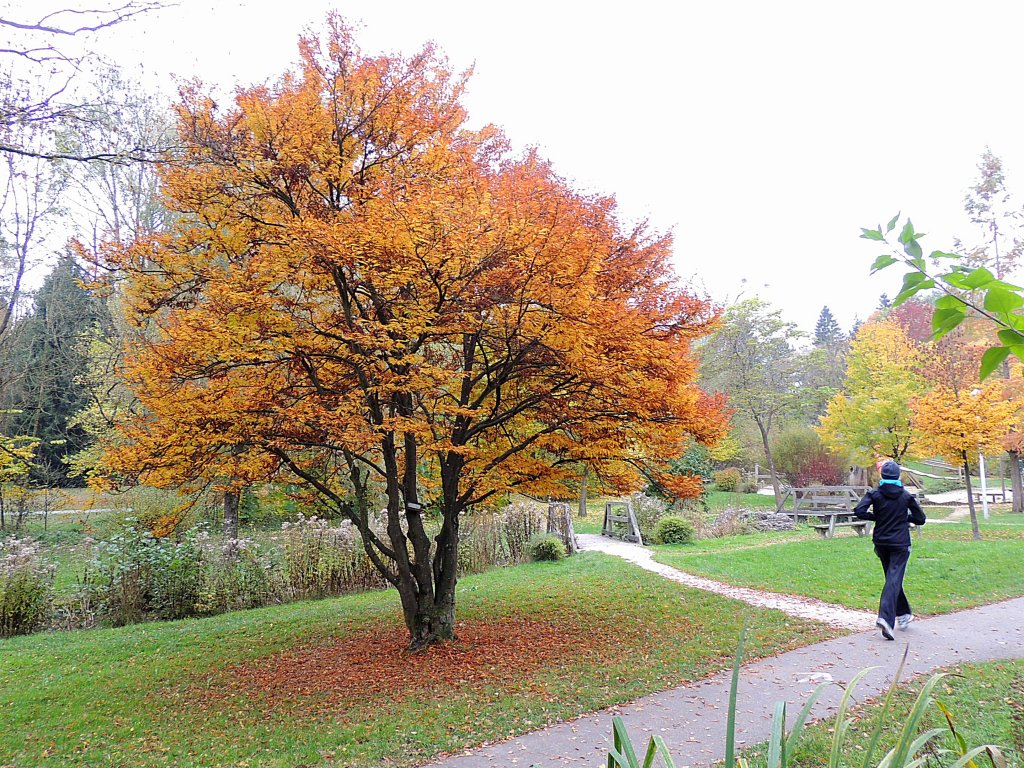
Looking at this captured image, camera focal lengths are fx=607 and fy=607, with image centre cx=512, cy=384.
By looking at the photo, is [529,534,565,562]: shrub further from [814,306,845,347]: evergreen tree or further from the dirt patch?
[814,306,845,347]: evergreen tree

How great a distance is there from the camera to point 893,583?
619cm

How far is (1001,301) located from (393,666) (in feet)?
21.8

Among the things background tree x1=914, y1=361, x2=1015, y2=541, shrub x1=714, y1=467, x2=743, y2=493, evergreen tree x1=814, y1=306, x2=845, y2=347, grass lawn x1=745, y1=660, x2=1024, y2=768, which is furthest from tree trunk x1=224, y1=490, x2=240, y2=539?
evergreen tree x1=814, y1=306, x2=845, y2=347

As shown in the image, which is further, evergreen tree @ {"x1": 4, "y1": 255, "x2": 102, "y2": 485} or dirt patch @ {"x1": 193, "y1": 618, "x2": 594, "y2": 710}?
evergreen tree @ {"x1": 4, "y1": 255, "x2": 102, "y2": 485}

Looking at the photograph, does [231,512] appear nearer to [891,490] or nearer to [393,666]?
[393,666]

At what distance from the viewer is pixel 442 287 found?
5.77 metres

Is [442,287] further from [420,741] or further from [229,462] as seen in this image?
[420,741]

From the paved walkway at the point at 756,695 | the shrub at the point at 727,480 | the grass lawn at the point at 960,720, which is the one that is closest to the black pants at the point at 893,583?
the paved walkway at the point at 756,695

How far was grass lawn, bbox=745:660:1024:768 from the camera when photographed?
11.8ft

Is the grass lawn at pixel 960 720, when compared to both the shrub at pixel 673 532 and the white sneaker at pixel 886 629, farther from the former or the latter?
the shrub at pixel 673 532

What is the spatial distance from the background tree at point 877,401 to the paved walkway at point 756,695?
46.3 ft

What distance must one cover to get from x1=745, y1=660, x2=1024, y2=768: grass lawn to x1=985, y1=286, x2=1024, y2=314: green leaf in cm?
311

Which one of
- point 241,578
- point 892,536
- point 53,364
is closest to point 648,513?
point 241,578

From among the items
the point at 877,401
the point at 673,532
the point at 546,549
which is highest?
the point at 877,401
